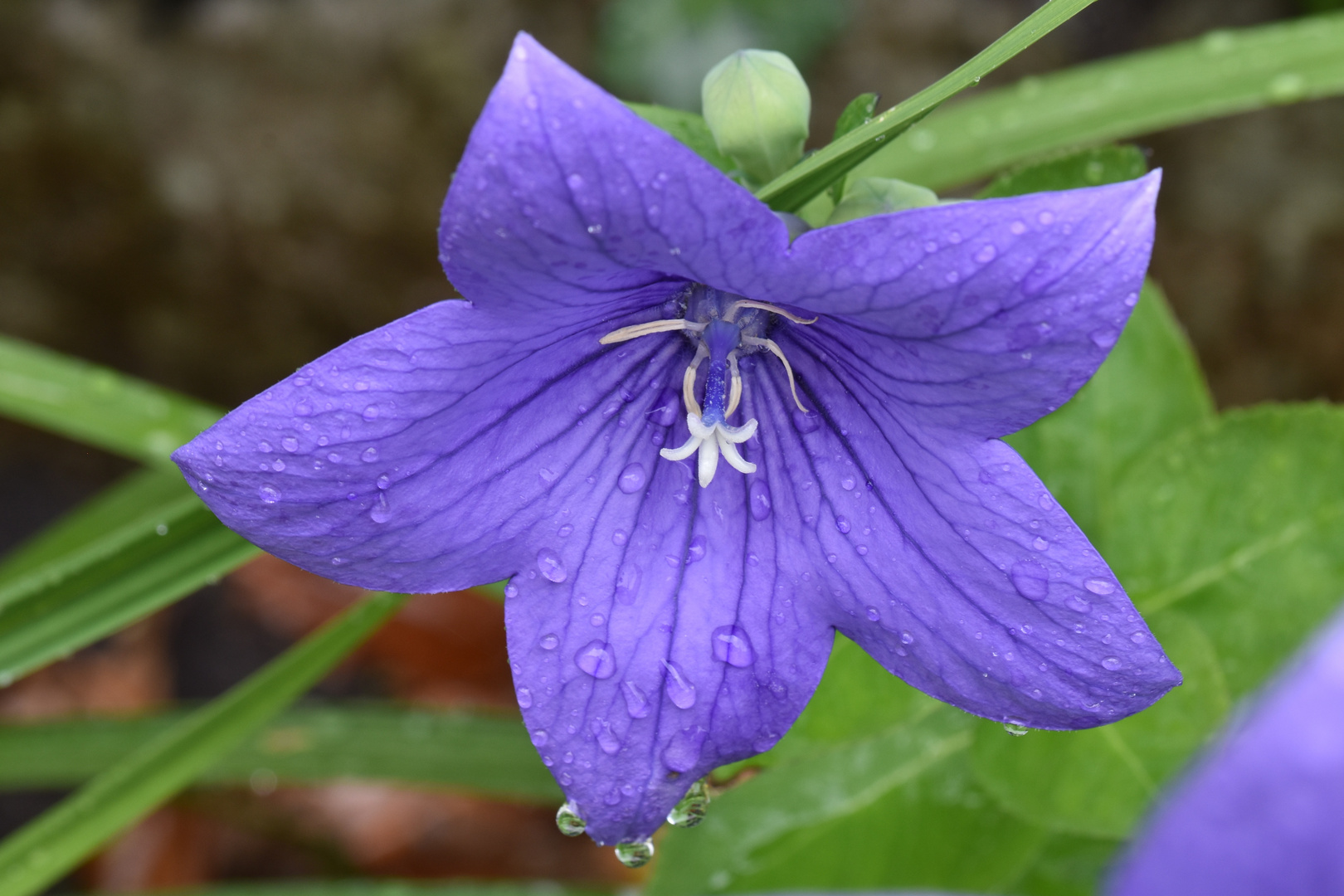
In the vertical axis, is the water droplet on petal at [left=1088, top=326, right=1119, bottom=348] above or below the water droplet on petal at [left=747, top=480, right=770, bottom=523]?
below

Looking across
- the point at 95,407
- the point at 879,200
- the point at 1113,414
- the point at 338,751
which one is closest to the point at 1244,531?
the point at 1113,414

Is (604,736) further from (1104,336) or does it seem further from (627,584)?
(1104,336)

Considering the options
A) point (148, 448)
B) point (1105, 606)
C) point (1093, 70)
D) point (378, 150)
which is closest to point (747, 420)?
point (1105, 606)

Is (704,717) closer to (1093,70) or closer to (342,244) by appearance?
(1093,70)

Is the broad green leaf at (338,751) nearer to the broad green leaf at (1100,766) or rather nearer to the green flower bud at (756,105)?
the broad green leaf at (1100,766)

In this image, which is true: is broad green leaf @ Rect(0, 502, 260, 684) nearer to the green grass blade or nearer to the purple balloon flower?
the purple balloon flower

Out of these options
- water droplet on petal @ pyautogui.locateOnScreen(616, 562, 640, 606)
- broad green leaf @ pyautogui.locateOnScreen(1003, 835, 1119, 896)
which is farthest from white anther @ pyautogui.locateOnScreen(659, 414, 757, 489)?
broad green leaf @ pyautogui.locateOnScreen(1003, 835, 1119, 896)
